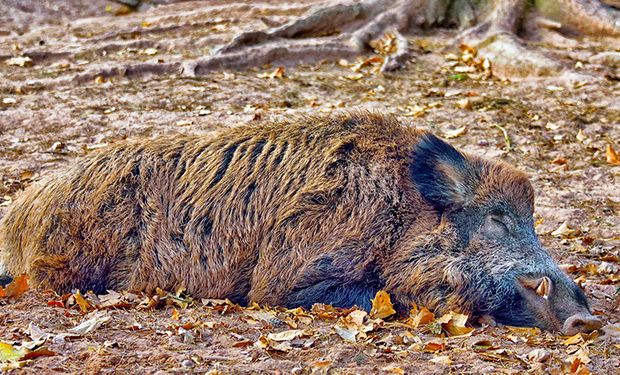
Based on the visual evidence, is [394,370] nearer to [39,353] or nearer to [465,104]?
[39,353]

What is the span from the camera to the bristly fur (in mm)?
5367

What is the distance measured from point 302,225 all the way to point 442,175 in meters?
0.91

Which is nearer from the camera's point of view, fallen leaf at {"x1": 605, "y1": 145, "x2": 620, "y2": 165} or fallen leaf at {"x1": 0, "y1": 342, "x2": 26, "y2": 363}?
fallen leaf at {"x1": 0, "y1": 342, "x2": 26, "y2": 363}

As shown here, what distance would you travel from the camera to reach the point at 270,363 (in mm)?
4129

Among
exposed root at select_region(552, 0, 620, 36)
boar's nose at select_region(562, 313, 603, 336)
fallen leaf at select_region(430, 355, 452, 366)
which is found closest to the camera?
fallen leaf at select_region(430, 355, 452, 366)

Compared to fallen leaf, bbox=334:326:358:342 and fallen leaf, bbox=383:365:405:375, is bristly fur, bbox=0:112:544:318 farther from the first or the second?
fallen leaf, bbox=383:365:405:375

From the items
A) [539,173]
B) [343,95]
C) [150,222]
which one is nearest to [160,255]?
[150,222]

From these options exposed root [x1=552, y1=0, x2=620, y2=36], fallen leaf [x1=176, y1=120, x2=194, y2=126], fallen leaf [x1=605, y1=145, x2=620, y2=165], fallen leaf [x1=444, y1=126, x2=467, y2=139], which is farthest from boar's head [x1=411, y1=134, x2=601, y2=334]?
exposed root [x1=552, y1=0, x2=620, y2=36]

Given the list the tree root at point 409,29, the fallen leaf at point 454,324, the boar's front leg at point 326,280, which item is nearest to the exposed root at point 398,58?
the tree root at point 409,29

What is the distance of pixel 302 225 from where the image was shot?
5422 mm

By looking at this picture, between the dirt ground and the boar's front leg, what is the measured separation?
0.22 m

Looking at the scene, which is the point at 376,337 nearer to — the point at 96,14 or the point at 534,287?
the point at 534,287

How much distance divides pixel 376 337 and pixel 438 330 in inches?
16.2

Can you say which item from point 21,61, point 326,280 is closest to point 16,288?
point 326,280
